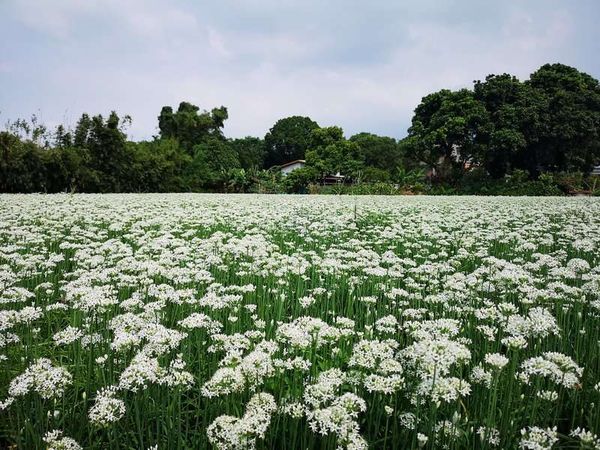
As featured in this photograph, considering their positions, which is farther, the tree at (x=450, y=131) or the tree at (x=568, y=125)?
the tree at (x=450, y=131)

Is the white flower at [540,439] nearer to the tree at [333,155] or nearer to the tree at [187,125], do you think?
the tree at [333,155]

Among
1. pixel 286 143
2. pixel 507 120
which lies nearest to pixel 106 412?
pixel 507 120

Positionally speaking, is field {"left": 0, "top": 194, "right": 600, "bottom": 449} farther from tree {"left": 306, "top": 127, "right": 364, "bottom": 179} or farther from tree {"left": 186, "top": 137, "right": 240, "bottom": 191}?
tree {"left": 306, "top": 127, "right": 364, "bottom": 179}

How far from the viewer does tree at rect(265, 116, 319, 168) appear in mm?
111438

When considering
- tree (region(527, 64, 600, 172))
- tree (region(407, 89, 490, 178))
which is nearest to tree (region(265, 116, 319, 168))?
tree (region(407, 89, 490, 178))

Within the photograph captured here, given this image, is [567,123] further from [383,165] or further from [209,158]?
[383,165]

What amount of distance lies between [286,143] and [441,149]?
228ft

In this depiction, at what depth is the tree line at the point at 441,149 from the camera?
101 ft

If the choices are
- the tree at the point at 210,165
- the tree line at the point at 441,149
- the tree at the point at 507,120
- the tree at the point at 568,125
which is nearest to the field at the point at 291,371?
the tree line at the point at 441,149

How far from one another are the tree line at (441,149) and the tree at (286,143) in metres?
53.8

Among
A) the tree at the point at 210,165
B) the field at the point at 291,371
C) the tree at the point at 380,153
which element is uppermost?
the tree at the point at 380,153

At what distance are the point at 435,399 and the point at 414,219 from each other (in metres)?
10.5

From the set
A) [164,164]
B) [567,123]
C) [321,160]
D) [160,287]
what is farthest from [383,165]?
[160,287]

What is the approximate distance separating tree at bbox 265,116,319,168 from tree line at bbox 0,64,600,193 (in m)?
53.8
